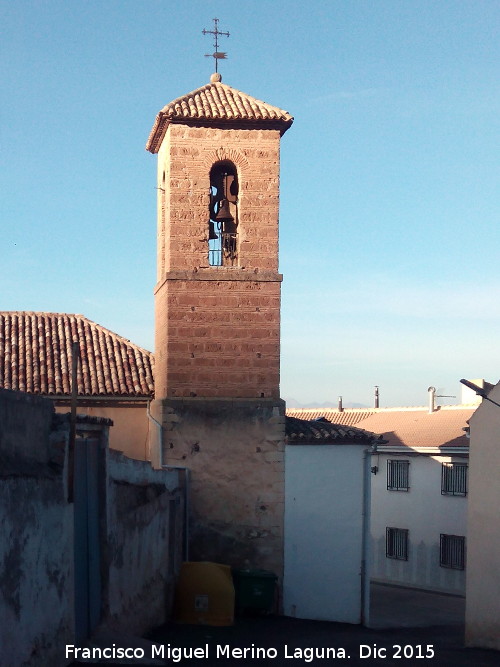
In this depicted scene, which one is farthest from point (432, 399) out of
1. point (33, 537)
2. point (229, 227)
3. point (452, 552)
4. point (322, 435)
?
point (33, 537)

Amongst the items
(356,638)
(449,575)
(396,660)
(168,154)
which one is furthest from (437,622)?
(168,154)

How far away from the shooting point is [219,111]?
2017 centimetres

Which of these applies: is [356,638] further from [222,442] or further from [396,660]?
[222,442]

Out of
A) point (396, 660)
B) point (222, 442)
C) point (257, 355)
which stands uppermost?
point (257, 355)

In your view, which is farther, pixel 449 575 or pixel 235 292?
pixel 449 575

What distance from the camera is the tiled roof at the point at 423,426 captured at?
109 feet

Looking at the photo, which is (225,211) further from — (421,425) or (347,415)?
(347,415)

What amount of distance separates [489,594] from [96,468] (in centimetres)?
857

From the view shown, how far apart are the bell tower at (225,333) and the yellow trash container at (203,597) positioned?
1.64 meters

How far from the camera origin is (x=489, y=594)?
17688mm

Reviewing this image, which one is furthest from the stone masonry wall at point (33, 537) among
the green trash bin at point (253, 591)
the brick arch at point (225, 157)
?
the brick arch at point (225, 157)

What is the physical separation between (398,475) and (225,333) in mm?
15666

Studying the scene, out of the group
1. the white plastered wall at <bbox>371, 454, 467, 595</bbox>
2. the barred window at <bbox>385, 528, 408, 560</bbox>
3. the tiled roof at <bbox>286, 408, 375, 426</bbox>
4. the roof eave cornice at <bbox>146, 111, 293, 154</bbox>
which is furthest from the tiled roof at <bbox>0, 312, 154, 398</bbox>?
the tiled roof at <bbox>286, 408, 375, 426</bbox>

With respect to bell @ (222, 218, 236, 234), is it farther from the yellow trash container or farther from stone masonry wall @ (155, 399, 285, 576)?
the yellow trash container
